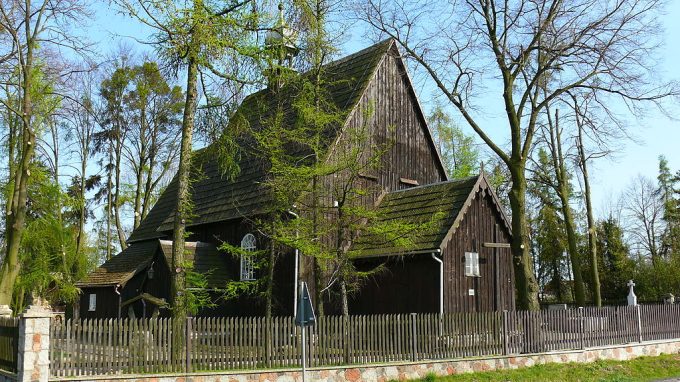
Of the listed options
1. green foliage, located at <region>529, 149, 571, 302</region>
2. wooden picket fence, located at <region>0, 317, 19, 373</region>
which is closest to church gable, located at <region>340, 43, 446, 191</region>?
wooden picket fence, located at <region>0, 317, 19, 373</region>

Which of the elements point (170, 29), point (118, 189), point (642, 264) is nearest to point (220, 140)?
point (170, 29)

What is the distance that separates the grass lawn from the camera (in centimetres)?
1714

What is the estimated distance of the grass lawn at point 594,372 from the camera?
56.2 feet

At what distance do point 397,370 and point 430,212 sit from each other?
639 cm

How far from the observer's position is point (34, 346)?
13547 millimetres

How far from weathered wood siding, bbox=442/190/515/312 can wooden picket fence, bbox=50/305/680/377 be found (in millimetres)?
2319

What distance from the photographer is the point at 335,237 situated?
22.1 metres

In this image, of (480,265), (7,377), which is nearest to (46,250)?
(7,377)

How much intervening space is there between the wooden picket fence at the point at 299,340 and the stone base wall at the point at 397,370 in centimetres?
35

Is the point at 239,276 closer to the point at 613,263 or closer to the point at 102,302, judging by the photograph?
the point at 102,302

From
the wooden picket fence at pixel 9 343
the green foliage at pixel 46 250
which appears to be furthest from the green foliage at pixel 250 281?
the green foliage at pixel 46 250

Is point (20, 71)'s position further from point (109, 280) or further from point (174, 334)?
point (174, 334)

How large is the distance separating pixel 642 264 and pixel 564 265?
30.0 ft

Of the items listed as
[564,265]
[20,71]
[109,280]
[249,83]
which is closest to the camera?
[249,83]
